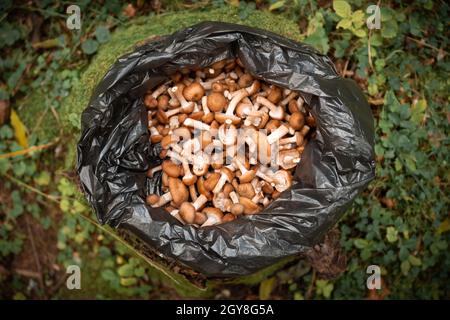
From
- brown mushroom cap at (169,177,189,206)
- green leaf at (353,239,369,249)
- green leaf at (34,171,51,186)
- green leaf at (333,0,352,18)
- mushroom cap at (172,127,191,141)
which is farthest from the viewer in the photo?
green leaf at (34,171,51,186)

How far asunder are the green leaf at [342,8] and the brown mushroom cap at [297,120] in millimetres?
727

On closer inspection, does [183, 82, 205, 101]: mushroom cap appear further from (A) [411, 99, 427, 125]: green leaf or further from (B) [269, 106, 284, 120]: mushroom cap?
(A) [411, 99, 427, 125]: green leaf

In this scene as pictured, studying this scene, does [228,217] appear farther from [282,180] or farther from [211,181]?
[282,180]

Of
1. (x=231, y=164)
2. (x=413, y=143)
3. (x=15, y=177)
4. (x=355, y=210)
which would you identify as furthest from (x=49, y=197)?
(x=413, y=143)

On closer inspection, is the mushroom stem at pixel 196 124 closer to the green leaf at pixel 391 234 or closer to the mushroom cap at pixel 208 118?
the mushroom cap at pixel 208 118

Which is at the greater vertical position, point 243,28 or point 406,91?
point 243,28

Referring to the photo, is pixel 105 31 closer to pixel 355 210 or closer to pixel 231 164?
pixel 231 164

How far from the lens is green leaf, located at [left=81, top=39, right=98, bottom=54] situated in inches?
107

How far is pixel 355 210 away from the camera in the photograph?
273 cm

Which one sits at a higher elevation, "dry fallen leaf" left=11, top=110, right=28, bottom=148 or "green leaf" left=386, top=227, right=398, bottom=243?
"dry fallen leaf" left=11, top=110, right=28, bottom=148

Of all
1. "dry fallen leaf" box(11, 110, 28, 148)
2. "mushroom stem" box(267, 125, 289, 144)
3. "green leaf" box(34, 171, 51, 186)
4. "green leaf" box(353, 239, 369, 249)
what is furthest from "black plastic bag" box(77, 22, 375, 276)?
"dry fallen leaf" box(11, 110, 28, 148)

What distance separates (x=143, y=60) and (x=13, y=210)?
1.48 metres

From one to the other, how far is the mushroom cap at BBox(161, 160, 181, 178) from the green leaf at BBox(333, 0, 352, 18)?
4.12 ft

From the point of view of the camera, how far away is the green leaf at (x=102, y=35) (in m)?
2.72
